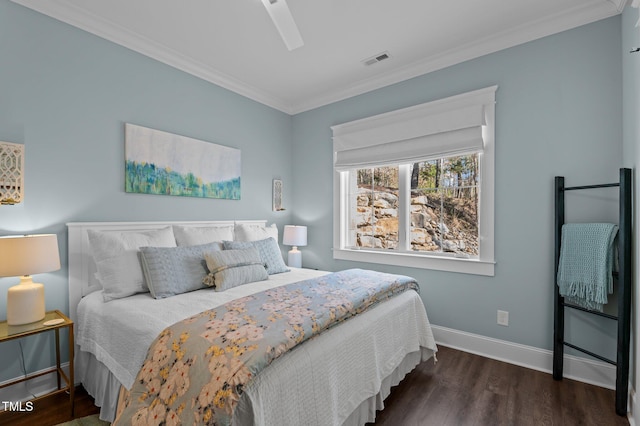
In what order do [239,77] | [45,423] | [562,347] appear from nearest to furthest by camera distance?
1. [45,423]
2. [562,347]
3. [239,77]

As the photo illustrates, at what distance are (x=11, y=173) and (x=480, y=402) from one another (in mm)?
3464

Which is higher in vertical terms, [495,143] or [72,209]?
[495,143]

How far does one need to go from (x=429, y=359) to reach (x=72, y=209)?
3.08 m

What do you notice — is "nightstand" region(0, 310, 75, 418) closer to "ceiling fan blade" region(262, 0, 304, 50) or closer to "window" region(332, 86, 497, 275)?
"ceiling fan blade" region(262, 0, 304, 50)

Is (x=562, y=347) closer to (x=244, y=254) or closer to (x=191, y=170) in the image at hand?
(x=244, y=254)

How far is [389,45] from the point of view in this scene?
2.76 meters

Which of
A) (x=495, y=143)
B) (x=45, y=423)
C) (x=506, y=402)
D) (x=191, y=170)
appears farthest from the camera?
(x=191, y=170)

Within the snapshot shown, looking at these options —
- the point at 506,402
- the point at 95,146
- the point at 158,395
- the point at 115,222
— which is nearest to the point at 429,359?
the point at 506,402

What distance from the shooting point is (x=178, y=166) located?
2961 millimetres

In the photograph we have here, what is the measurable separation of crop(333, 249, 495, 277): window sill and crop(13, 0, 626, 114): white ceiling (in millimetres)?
1859

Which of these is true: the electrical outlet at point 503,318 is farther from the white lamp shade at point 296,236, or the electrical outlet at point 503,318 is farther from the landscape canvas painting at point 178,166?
the landscape canvas painting at point 178,166

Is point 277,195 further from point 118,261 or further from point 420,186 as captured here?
point 118,261

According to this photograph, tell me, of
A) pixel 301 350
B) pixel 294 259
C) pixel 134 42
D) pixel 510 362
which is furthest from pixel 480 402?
pixel 134 42

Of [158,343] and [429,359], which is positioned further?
[429,359]
